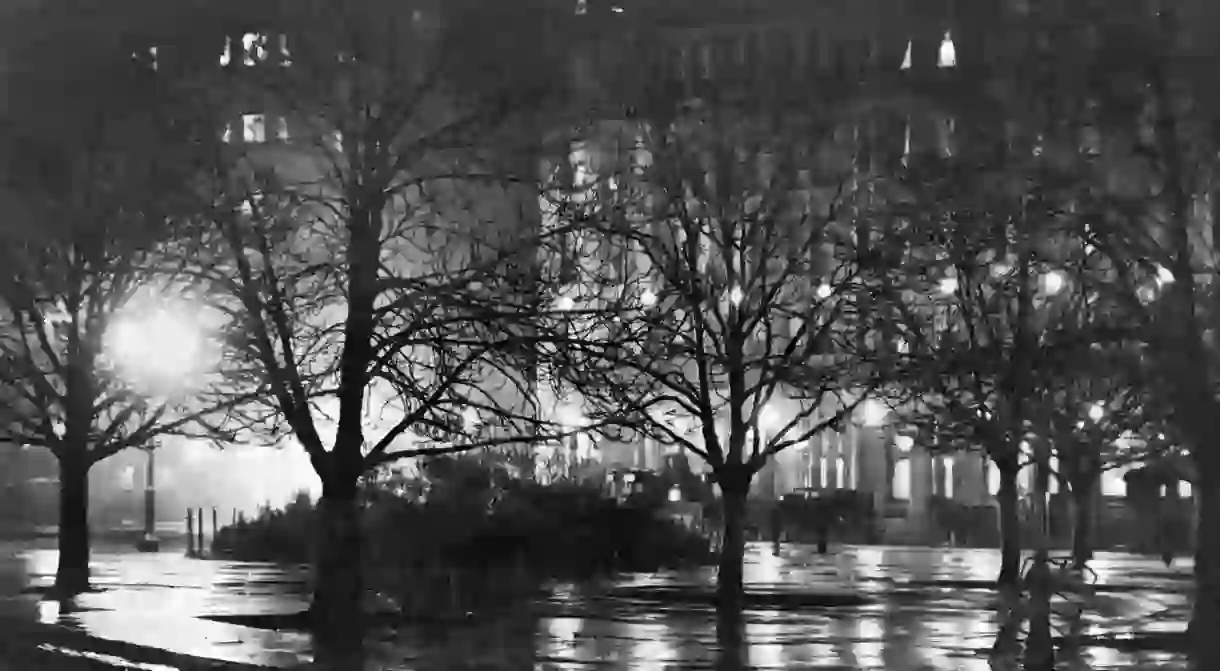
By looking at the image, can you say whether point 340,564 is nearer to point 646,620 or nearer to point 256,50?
point 646,620

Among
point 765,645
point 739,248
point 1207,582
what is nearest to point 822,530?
point 739,248

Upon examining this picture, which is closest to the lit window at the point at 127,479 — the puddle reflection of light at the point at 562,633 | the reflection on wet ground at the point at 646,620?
the reflection on wet ground at the point at 646,620

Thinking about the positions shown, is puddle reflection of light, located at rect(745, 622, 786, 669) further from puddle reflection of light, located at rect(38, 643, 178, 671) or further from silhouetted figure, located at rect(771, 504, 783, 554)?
silhouetted figure, located at rect(771, 504, 783, 554)

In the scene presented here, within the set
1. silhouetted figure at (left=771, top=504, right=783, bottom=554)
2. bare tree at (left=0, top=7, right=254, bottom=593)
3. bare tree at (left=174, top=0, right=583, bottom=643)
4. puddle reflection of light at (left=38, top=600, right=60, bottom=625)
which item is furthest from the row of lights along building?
silhouetted figure at (left=771, top=504, right=783, bottom=554)

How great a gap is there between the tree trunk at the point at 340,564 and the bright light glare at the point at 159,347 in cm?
278

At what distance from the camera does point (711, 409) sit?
2611cm

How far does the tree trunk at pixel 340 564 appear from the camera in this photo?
736 inches

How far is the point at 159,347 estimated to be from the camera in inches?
930

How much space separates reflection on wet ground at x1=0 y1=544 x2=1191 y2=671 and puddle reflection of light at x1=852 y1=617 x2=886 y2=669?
3 centimetres

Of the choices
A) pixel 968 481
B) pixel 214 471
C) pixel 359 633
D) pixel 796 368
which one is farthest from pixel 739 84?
pixel 214 471

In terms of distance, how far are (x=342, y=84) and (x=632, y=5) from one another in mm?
7558

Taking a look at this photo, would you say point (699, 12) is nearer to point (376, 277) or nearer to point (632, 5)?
point (632, 5)

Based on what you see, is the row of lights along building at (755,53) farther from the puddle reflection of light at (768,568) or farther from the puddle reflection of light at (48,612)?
the puddle reflection of light at (48,612)

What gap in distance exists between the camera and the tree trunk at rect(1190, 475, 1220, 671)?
1571 centimetres
